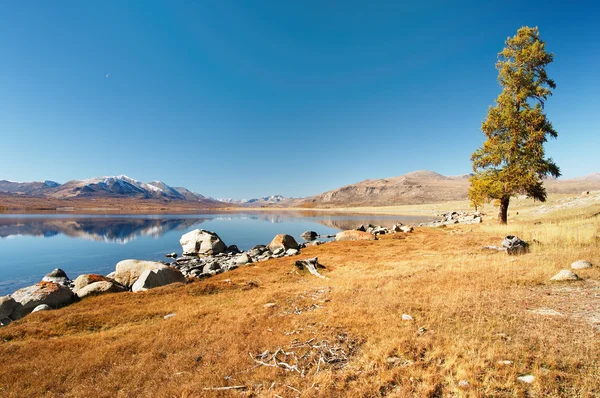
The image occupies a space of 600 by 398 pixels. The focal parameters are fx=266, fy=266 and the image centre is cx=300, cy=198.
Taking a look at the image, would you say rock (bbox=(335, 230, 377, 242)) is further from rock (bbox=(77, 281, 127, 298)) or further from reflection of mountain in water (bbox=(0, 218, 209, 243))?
reflection of mountain in water (bbox=(0, 218, 209, 243))

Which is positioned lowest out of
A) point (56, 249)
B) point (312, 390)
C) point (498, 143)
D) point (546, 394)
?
point (56, 249)

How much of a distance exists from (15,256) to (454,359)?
43.2 metres

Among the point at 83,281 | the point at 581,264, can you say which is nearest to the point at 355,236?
the point at 581,264

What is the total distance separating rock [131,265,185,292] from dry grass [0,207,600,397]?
254cm

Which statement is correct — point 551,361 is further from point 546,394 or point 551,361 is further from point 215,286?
point 215,286

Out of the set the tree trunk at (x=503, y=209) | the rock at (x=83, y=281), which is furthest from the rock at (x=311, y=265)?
the tree trunk at (x=503, y=209)

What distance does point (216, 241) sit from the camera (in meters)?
35.2

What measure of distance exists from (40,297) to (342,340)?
14960 millimetres

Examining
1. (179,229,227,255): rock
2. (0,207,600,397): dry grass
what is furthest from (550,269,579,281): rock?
(179,229,227,255): rock

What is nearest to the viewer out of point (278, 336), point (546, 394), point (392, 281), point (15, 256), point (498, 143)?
point (546, 394)

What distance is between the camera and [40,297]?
12.9 m

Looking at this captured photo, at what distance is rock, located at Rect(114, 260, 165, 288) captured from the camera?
17828mm

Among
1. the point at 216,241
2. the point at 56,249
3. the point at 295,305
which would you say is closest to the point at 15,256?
the point at 56,249

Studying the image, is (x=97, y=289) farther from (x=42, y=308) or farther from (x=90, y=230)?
(x=90, y=230)
